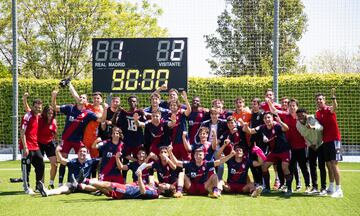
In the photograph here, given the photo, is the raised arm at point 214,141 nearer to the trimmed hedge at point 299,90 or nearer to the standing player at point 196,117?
the standing player at point 196,117

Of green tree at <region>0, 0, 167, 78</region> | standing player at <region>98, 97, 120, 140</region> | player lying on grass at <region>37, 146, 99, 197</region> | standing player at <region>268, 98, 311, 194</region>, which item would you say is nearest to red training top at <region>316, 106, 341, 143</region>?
standing player at <region>268, 98, 311, 194</region>

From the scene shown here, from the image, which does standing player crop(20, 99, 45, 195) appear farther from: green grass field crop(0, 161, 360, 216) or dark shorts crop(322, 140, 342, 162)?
dark shorts crop(322, 140, 342, 162)

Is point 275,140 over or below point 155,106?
below

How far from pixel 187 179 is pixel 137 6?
20.7 m

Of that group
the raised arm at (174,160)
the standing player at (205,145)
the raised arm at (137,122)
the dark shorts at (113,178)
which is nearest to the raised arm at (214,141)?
the standing player at (205,145)

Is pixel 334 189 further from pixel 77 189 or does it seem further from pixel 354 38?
pixel 354 38

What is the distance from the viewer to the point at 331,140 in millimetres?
10016

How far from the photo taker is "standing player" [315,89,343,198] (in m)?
9.98

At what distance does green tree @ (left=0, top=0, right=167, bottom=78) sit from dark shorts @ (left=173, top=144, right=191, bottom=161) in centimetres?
1570

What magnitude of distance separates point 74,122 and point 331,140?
4571mm

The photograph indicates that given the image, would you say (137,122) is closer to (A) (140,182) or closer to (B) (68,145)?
(B) (68,145)

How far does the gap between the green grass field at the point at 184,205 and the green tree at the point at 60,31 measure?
1687cm

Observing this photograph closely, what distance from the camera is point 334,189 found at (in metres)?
10.4

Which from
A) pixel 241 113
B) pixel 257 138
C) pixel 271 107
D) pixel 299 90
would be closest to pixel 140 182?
pixel 257 138
